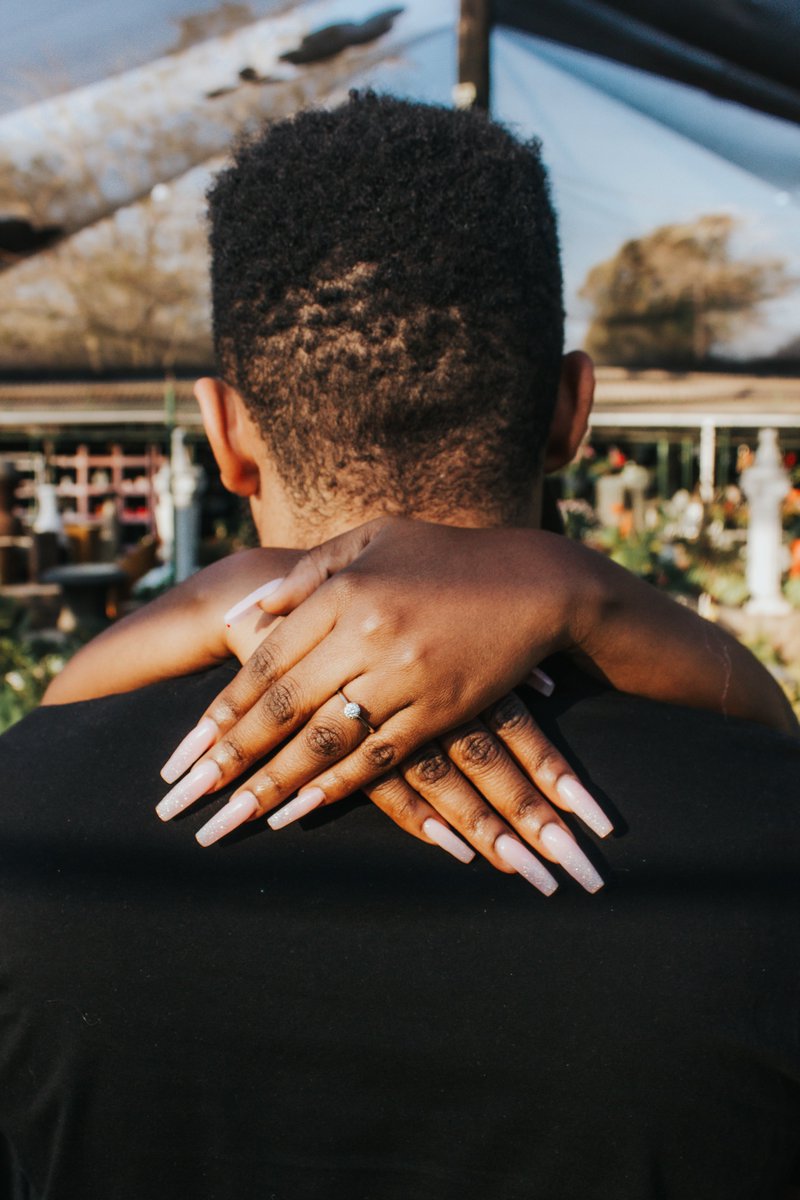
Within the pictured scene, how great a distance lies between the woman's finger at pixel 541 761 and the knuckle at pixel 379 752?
0.11 metres

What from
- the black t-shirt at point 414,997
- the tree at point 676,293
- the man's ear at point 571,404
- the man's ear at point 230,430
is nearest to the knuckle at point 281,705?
the black t-shirt at point 414,997

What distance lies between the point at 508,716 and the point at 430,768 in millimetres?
87

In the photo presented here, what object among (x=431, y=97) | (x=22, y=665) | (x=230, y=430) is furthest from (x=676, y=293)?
(x=230, y=430)

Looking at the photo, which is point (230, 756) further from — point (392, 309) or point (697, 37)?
point (697, 37)

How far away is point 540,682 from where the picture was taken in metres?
0.95

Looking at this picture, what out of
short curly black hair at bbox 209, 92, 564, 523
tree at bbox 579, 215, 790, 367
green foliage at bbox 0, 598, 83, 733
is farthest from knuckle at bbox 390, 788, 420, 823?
tree at bbox 579, 215, 790, 367

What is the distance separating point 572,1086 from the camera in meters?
0.86

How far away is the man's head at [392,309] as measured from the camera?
992mm

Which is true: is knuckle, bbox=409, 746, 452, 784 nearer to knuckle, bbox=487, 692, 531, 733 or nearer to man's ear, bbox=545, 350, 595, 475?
knuckle, bbox=487, 692, 531, 733

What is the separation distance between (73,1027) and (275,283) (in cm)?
75

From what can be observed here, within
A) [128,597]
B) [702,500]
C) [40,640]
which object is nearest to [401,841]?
[40,640]

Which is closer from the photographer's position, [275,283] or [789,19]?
[275,283]

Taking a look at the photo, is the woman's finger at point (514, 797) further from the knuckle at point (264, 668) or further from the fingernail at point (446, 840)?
the knuckle at point (264, 668)

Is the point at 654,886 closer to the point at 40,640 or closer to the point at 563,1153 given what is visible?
the point at 563,1153
